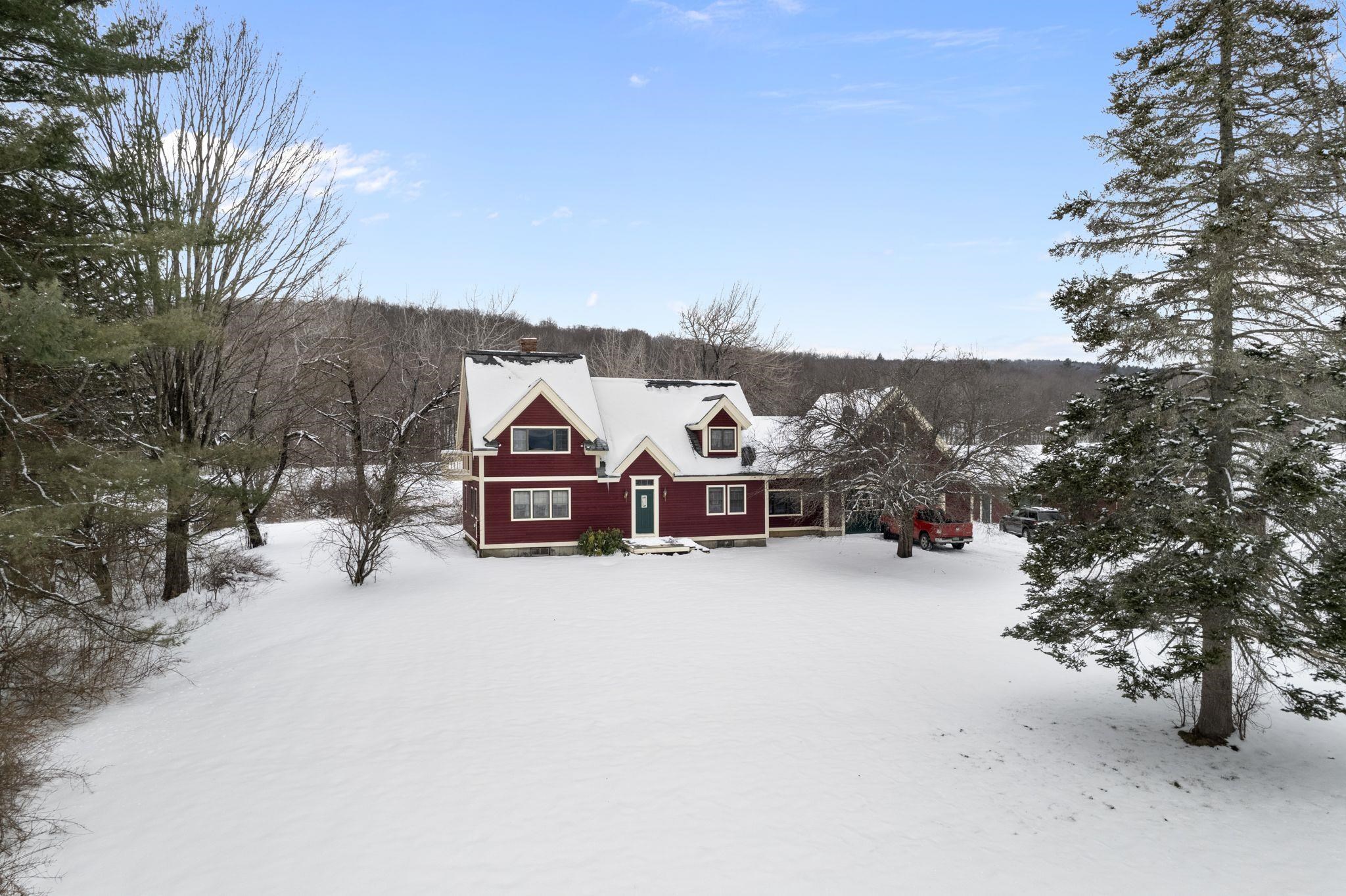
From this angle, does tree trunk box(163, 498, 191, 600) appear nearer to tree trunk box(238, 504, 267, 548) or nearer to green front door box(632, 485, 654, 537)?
tree trunk box(238, 504, 267, 548)

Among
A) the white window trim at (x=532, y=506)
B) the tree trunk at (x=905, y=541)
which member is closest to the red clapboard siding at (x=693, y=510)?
the white window trim at (x=532, y=506)

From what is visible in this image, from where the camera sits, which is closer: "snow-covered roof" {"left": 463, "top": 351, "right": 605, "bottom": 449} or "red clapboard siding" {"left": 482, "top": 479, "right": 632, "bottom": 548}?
"red clapboard siding" {"left": 482, "top": 479, "right": 632, "bottom": 548}

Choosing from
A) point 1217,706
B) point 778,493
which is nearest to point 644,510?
point 778,493

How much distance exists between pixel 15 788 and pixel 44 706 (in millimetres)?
3073

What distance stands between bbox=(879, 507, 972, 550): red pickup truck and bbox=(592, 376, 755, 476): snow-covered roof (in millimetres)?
7658

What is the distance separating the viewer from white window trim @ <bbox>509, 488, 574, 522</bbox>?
85.3 feet

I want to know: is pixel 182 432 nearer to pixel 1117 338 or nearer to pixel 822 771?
pixel 822 771

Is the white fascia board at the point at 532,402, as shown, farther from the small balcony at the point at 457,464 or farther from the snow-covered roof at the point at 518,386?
the small balcony at the point at 457,464

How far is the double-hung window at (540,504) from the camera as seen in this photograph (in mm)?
26078

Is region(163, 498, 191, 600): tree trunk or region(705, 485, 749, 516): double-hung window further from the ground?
region(705, 485, 749, 516): double-hung window

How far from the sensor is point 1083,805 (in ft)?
29.1

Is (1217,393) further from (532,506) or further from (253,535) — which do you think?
(253,535)

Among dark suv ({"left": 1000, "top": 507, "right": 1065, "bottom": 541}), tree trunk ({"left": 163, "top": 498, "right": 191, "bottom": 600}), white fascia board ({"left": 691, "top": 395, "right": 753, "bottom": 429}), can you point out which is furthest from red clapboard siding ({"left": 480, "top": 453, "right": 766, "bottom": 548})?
dark suv ({"left": 1000, "top": 507, "right": 1065, "bottom": 541})

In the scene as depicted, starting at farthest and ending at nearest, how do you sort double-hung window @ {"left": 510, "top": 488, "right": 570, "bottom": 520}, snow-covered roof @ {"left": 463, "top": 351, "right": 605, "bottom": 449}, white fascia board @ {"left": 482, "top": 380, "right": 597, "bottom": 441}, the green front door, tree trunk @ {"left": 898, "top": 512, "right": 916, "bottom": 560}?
the green front door, double-hung window @ {"left": 510, "top": 488, "right": 570, "bottom": 520}, snow-covered roof @ {"left": 463, "top": 351, "right": 605, "bottom": 449}, tree trunk @ {"left": 898, "top": 512, "right": 916, "bottom": 560}, white fascia board @ {"left": 482, "top": 380, "right": 597, "bottom": 441}
